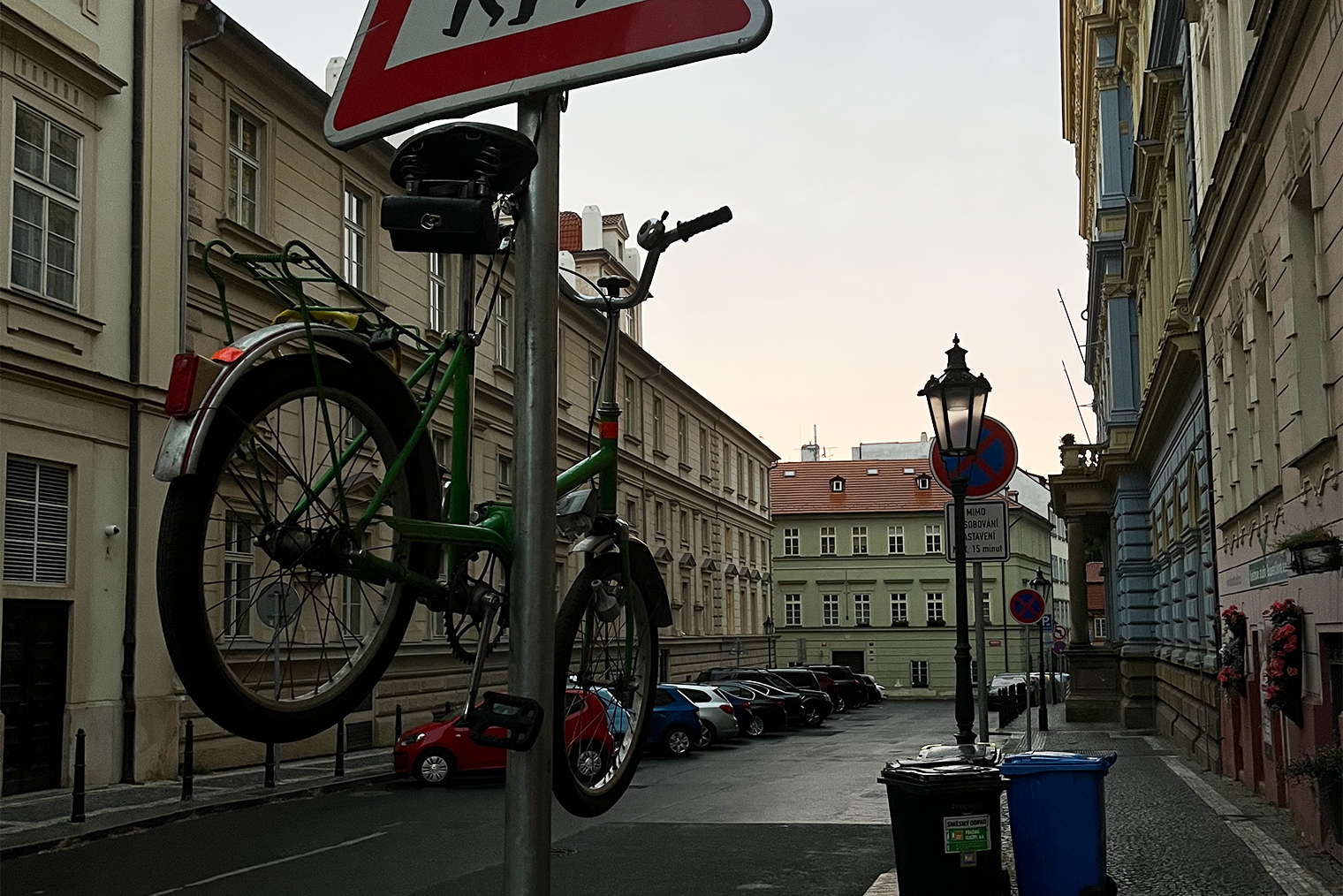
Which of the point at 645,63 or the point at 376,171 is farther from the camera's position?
the point at 376,171

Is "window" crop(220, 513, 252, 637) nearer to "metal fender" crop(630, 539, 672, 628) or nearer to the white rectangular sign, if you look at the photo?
"metal fender" crop(630, 539, 672, 628)

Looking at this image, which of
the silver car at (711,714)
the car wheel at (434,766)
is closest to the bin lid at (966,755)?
the car wheel at (434,766)

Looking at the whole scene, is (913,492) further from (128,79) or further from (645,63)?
(645,63)

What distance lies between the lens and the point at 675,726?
3028 cm

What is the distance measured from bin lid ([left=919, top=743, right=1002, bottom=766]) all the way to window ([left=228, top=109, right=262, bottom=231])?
17.0m

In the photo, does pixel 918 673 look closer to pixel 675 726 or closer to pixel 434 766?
pixel 675 726

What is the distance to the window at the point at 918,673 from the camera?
271 ft

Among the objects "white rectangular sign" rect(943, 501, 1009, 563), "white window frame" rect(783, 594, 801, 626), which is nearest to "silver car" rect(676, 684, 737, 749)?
"white rectangular sign" rect(943, 501, 1009, 563)

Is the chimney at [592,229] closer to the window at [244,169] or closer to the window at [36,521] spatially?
the window at [244,169]

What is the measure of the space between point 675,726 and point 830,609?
5717 centimetres

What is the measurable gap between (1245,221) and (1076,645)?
24.9 metres

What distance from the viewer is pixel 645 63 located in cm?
229

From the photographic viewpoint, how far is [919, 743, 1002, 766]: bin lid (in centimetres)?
938

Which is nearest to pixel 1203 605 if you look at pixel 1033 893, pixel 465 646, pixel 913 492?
pixel 1033 893
